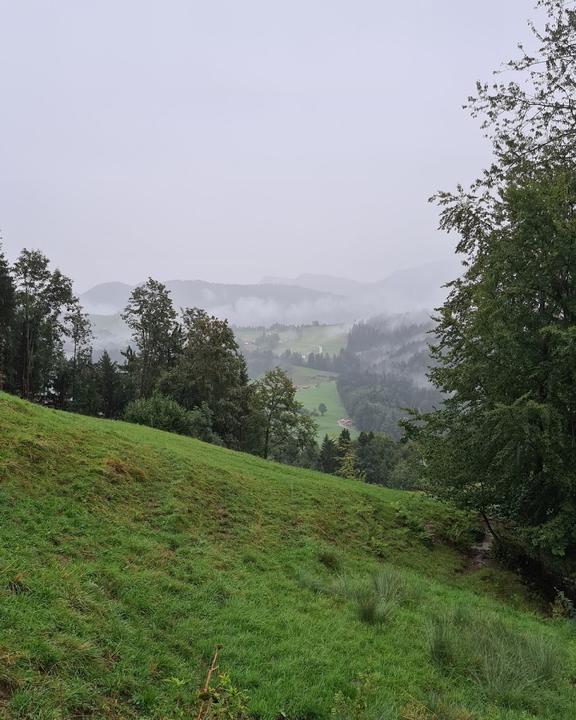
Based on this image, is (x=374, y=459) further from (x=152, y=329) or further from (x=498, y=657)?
(x=498, y=657)

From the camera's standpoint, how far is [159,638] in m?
6.15

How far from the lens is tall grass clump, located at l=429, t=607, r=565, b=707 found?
645cm

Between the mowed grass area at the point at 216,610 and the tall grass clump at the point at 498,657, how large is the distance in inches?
1.1

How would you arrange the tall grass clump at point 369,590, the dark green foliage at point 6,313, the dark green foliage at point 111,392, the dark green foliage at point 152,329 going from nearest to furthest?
the tall grass clump at point 369,590 → the dark green foliage at point 6,313 → the dark green foliage at point 152,329 → the dark green foliage at point 111,392

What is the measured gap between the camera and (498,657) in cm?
700

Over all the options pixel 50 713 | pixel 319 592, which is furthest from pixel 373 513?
pixel 50 713

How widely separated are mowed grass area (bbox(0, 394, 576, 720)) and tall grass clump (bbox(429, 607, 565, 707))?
0.03 meters

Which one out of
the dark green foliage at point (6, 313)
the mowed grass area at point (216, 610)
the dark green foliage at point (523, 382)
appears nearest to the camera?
the mowed grass area at point (216, 610)

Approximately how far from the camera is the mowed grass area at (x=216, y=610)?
5199 mm

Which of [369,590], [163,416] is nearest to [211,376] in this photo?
[163,416]

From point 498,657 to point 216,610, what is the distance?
4.55 meters

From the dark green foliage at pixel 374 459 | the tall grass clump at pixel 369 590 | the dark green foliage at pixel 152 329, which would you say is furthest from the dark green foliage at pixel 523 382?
the dark green foliage at pixel 374 459

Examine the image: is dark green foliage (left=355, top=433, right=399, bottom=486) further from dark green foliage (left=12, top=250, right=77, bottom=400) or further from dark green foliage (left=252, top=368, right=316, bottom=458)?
Result: dark green foliage (left=12, top=250, right=77, bottom=400)

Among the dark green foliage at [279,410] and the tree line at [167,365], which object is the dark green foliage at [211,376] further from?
the dark green foliage at [279,410]
